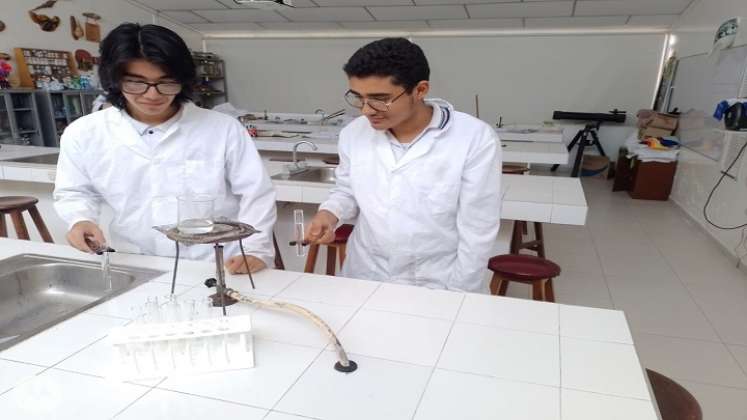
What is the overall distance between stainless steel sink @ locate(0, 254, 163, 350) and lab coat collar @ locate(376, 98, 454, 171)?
77 centimetres

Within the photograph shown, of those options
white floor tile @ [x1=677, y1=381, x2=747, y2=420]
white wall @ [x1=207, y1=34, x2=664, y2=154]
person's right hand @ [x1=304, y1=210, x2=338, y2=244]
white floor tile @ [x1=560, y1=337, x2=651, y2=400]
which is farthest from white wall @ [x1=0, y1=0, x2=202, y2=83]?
white floor tile @ [x1=677, y1=381, x2=747, y2=420]

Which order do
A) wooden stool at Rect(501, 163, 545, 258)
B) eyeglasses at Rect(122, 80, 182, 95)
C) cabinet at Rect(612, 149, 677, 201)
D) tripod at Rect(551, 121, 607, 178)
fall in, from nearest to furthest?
eyeglasses at Rect(122, 80, 182, 95) < wooden stool at Rect(501, 163, 545, 258) < cabinet at Rect(612, 149, 677, 201) < tripod at Rect(551, 121, 607, 178)

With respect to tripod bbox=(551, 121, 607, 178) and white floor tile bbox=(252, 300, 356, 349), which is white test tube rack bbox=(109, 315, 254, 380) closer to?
white floor tile bbox=(252, 300, 356, 349)

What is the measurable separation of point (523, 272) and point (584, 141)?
223 inches

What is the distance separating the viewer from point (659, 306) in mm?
2895

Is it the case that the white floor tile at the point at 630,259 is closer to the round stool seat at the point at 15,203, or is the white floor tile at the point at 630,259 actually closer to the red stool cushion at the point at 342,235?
the red stool cushion at the point at 342,235

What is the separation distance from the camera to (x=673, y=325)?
265 centimetres

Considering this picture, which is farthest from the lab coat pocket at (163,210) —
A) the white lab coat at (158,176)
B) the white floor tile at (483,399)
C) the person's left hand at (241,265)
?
the white floor tile at (483,399)

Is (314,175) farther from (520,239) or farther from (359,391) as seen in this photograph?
(359,391)

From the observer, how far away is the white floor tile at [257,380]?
826mm

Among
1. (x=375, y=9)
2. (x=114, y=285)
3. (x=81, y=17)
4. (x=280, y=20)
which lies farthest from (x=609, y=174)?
(x=81, y=17)

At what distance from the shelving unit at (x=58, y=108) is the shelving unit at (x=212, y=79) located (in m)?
2.30

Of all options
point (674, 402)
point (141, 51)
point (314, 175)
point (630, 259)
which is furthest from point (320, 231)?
point (630, 259)

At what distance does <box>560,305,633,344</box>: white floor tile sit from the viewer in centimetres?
103
